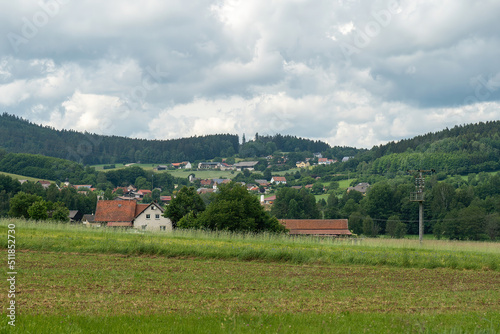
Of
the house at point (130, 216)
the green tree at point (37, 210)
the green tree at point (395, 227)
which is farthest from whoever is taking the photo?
the green tree at point (395, 227)

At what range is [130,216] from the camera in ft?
275

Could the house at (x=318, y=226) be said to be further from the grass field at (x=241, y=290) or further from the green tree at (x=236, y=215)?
the grass field at (x=241, y=290)

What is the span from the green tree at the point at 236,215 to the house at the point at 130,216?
24257 millimetres

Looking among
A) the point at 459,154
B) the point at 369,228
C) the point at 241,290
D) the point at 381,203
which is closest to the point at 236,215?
the point at 241,290

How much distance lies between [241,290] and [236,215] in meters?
38.9

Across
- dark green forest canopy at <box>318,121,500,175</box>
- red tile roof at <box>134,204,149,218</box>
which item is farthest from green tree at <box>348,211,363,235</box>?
dark green forest canopy at <box>318,121,500,175</box>

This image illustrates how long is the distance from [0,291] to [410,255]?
22.0 m

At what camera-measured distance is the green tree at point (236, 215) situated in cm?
5488

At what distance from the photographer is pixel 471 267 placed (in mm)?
27609

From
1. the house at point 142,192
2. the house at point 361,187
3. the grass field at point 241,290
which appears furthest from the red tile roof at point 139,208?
the house at point 142,192

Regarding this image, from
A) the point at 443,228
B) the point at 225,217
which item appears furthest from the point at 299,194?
the point at 225,217

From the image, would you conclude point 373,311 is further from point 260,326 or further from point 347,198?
point 347,198

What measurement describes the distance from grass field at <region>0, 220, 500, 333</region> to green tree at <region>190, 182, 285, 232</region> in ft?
80.5

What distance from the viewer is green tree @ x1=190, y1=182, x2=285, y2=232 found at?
180 feet
